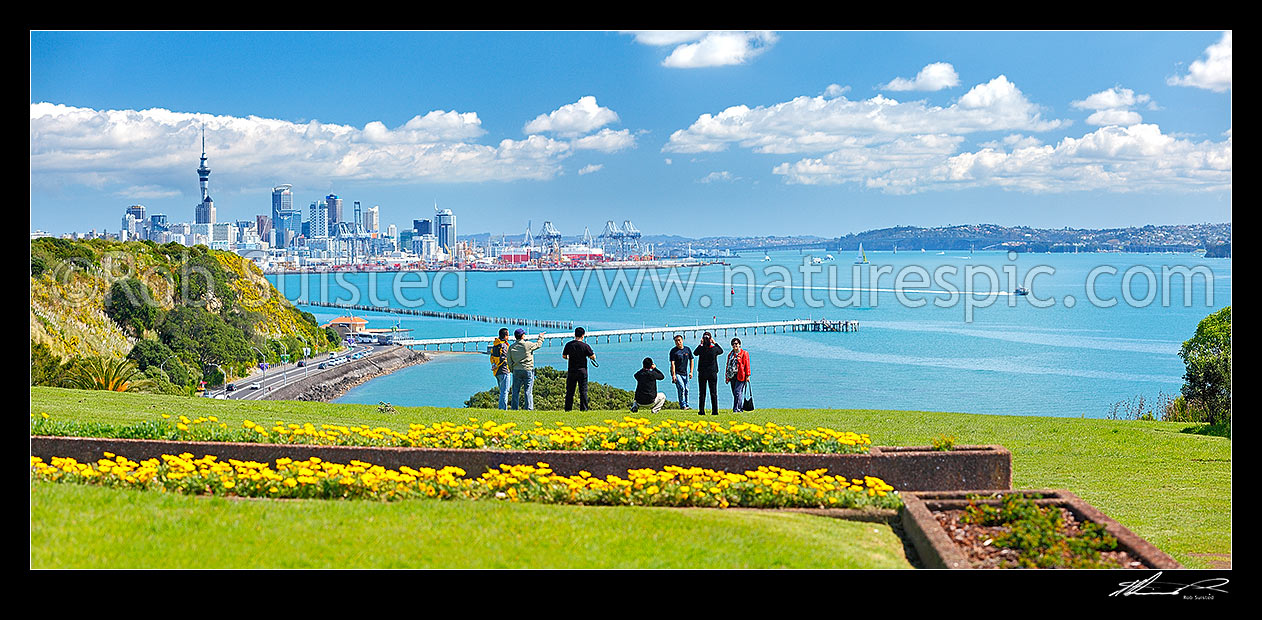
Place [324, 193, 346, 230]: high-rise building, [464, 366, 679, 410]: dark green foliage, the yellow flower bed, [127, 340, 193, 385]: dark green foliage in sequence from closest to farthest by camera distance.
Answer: the yellow flower bed < [464, 366, 679, 410]: dark green foliage < [127, 340, 193, 385]: dark green foliage < [324, 193, 346, 230]: high-rise building

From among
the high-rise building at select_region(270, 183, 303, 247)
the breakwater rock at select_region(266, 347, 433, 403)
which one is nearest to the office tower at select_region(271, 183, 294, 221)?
the high-rise building at select_region(270, 183, 303, 247)

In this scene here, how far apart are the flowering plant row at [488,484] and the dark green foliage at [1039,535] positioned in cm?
78

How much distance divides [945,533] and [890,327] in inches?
4109

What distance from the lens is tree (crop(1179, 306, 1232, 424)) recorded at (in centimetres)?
1745

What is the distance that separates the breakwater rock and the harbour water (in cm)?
124

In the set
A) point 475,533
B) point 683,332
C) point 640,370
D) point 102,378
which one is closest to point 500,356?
point 640,370

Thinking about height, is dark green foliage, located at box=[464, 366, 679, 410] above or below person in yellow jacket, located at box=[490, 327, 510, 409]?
below

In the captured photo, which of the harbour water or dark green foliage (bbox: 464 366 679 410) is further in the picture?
the harbour water

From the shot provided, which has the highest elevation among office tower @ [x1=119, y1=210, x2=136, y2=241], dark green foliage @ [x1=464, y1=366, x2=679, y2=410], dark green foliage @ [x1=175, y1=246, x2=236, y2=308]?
office tower @ [x1=119, y1=210, x2=136, y2=241]

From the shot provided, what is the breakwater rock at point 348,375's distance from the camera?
2640 inches

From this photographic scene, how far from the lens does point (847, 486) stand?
30.2ft

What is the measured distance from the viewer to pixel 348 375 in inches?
3095
